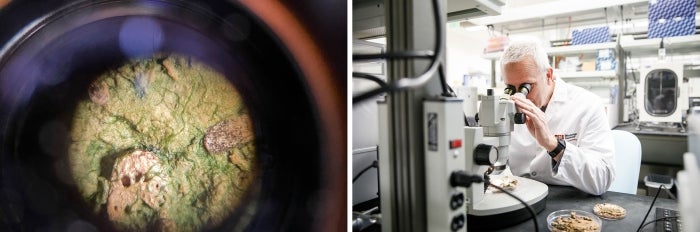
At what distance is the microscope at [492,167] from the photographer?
1.02 metres

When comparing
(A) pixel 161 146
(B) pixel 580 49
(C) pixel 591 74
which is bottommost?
(A) pixel 161 146

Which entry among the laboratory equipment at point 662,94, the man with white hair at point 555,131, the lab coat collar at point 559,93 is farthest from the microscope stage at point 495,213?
the laboratory equipment at point 662,94

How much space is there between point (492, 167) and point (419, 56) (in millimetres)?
578

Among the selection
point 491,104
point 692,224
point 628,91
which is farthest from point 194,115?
point 628,91

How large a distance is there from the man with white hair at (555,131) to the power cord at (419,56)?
3.29ft

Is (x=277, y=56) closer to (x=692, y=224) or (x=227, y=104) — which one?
(x=227, y=104)

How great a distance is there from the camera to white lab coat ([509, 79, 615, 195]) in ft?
5.36

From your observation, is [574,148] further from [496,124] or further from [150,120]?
[150,120]

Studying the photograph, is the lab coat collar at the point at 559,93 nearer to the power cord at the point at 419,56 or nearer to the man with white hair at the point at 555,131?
the man with white hair at the point at 555,131

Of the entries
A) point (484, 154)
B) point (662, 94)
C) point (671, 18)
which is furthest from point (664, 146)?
point (484, 154)

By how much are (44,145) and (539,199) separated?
132 centimetres

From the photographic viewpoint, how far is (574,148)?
176cm

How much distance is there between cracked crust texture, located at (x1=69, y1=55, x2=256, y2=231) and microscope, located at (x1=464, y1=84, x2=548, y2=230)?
2.26 ft

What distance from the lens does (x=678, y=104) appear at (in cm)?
343
